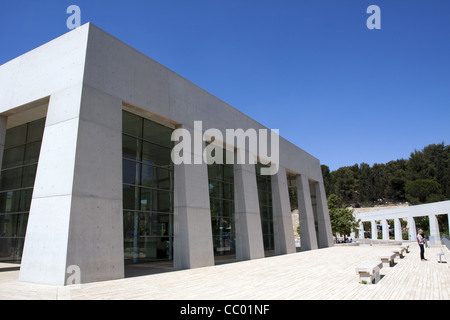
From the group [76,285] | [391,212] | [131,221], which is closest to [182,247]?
[131,221]

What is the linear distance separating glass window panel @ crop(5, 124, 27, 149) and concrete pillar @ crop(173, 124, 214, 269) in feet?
28.5

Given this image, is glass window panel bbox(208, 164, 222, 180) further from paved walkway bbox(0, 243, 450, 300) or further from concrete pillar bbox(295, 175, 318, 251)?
concrete pillar bbox(295, 175, 318, 251)

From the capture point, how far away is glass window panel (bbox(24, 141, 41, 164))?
628 inches

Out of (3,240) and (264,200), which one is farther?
(264,200)

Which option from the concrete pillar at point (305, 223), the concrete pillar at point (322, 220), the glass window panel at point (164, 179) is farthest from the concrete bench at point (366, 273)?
the concrete pillar at point (322, 220)

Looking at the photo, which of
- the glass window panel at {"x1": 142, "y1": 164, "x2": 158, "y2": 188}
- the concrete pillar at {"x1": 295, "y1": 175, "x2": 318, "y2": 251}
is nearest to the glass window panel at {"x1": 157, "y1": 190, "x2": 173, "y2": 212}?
the glass window panel at {"x1": 142, "y1": 164, "x2": 158, "y2": 188}

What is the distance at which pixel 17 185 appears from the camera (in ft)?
54.5

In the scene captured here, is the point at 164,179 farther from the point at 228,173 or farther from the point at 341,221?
the point at 341,221

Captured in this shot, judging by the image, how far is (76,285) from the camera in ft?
28.8

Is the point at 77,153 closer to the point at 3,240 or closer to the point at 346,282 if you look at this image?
the point at 346,282

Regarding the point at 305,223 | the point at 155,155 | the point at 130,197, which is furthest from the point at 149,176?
the point at 305,223

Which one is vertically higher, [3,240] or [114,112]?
[114,112]

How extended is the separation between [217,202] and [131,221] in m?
6.71

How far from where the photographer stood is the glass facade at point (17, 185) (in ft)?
52.2
